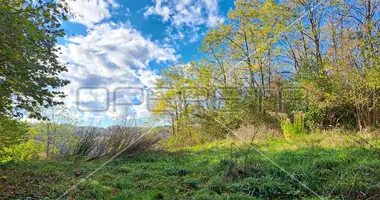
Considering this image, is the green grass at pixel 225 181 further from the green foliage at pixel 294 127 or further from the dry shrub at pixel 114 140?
the green foliage at pixel 294 127

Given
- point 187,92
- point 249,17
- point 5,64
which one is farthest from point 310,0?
point 5,64

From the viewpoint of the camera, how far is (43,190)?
159 inches

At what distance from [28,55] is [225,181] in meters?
3.99

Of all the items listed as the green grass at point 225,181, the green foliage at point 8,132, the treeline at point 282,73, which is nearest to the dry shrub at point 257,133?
the treeline at point 282,73

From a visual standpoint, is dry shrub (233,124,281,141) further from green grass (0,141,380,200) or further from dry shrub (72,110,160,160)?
green grass (0,141,380,200)

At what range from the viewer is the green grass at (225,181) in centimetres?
393

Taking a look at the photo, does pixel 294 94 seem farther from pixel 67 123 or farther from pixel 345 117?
pixel 67 123

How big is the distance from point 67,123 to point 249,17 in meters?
12.2

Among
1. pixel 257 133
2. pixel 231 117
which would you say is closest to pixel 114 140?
pixel 257 133

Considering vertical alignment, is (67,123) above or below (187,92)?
below

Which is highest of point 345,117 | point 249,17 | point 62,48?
point 249,17

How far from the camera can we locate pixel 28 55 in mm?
3814

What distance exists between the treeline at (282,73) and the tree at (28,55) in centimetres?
870

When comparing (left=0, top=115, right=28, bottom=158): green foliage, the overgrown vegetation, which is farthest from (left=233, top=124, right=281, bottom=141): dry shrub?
(left=0, top=115, right=28, bottom=158): green foliage
